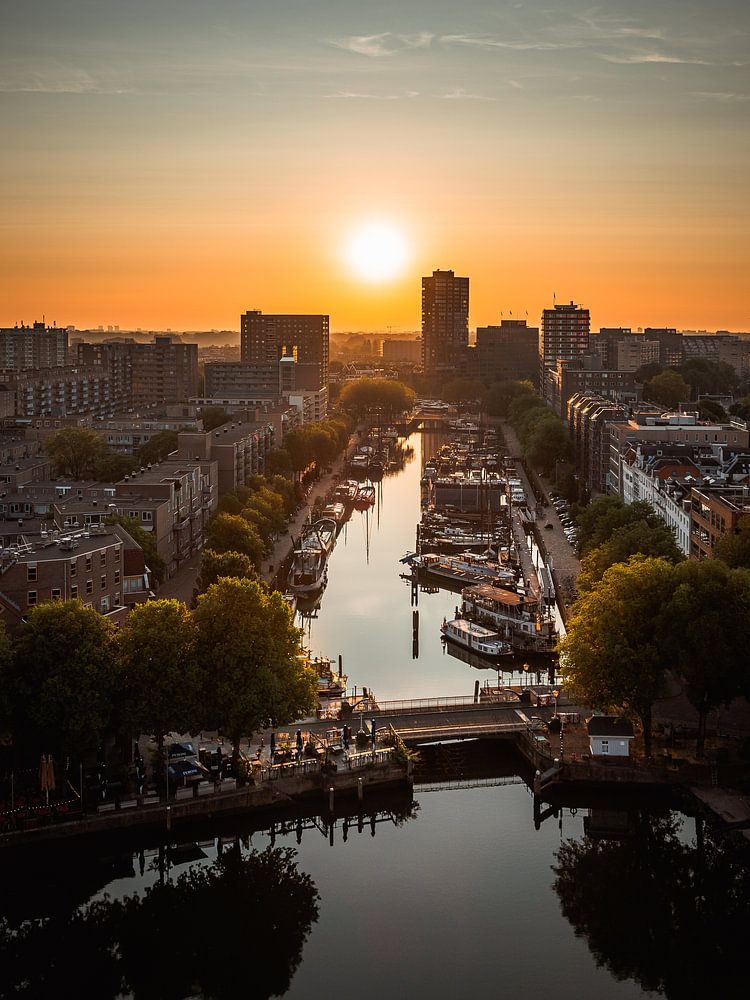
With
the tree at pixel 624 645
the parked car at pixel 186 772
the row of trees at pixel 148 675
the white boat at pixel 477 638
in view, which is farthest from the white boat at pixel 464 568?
the parked car at pixel 186 772

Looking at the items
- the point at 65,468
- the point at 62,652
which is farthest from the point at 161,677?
the point at 65,468

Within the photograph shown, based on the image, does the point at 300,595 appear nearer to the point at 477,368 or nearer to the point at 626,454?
the point at 626,454

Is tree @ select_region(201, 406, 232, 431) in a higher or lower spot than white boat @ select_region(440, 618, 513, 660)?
higher

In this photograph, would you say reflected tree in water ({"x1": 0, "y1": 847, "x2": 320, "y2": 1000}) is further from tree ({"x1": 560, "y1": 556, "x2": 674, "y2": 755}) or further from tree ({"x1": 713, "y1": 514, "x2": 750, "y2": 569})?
tree ({"x1": 713, "y1": 514, "x2": 750, "y2": 569})

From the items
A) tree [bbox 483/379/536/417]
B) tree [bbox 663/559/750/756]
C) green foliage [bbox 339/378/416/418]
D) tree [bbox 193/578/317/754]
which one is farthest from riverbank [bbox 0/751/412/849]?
tree [bbox 483/379/536/417]

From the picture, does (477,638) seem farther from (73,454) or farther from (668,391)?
(668,391)
